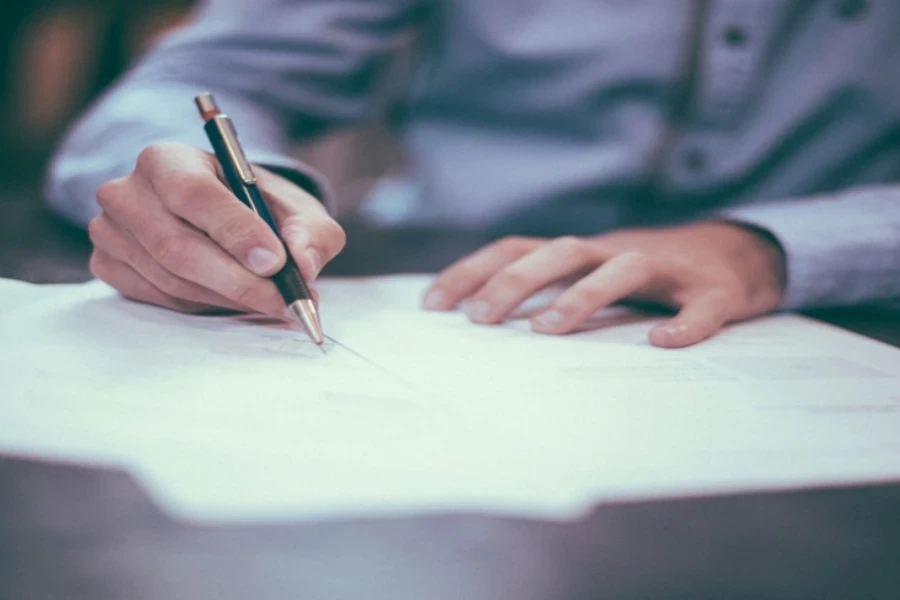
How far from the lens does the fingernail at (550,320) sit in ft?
1.31

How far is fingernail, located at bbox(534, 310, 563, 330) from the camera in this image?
0.40m

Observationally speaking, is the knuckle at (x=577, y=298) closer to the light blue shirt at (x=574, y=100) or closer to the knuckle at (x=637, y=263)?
the knuckle at (x=637, y=263)

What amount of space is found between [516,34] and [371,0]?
0.52 ft

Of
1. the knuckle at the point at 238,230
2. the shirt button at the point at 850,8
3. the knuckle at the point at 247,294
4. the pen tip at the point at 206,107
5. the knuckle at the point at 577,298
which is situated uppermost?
the shirt button at the point at 850,8

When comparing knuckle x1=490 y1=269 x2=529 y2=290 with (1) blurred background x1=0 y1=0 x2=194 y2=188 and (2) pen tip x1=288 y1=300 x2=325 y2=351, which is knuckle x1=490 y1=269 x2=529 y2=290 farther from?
(1) blurred background x1=0 y1=0 x2=194 y2=188

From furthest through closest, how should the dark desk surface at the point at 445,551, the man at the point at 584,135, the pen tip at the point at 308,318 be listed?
the man at the point at 584,135
the pen tip at the point at 308,318
the dark desk surface at the point at 445,551

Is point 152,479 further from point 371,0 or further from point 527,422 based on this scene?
point 371,0

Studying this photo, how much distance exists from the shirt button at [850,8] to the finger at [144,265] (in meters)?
0.57

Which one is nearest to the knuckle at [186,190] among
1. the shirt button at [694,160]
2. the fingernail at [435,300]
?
the fingernail at [435,300]

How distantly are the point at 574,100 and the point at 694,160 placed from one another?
0.12 m

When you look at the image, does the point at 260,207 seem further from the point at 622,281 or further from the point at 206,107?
the point at 622,281

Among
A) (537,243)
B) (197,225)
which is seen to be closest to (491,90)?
(537,243)

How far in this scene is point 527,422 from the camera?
0.27m

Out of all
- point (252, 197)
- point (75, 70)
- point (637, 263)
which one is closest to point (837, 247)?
point (637, 263)
